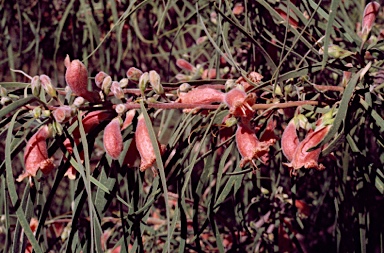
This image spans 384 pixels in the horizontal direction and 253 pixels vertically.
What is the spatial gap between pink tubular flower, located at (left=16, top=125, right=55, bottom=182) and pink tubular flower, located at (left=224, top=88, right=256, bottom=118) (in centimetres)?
21

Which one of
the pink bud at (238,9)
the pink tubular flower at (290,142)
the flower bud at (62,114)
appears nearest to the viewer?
the flower bud at (62,114)

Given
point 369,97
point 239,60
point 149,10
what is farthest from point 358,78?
point 149,10

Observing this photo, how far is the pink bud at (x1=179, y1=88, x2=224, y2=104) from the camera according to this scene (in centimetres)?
70

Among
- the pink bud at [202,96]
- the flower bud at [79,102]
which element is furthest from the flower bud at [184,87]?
the flower bud at [79,102]

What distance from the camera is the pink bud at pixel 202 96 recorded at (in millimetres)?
695

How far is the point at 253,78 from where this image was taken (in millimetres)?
763

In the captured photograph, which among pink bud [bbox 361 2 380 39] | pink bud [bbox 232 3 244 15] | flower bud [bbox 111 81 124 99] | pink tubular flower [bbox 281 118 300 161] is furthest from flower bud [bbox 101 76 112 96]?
pink bud [bbox 232 3 244 15]

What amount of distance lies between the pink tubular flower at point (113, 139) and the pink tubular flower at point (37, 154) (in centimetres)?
7

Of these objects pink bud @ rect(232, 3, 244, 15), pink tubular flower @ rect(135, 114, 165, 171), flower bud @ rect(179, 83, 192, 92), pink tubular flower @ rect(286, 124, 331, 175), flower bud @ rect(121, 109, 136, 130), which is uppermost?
pink bud @ rect(232, 3, 244, 15)

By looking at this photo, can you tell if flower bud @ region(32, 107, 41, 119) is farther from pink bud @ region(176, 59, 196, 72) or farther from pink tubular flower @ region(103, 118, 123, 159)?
pink bud @ region(176, 59, 196, 72)

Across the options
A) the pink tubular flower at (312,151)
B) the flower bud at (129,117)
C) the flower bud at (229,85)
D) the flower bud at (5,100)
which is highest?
the flower bud at (5,100)

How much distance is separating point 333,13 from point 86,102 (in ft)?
0.98

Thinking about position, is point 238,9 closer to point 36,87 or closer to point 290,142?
point 290,142

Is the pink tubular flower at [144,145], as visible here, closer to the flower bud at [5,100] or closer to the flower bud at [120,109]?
the flower bud at [120,109]
